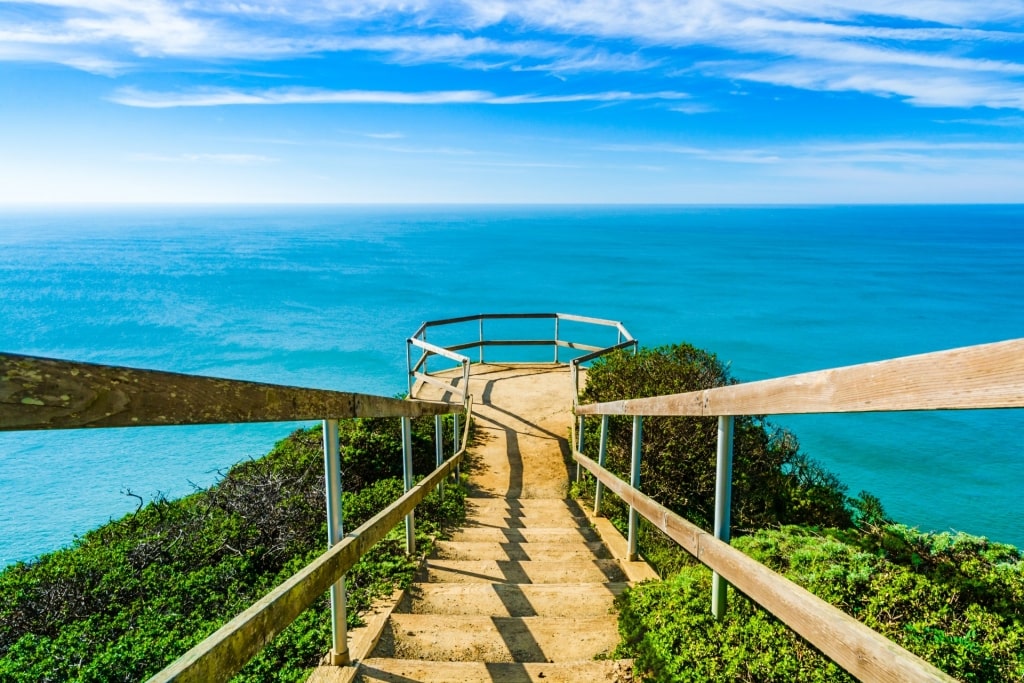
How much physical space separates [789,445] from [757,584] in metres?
7.39

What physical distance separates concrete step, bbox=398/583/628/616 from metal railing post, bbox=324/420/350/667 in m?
0.77

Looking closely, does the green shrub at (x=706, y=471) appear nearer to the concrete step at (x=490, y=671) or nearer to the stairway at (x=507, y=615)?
the stairway at (x=507, y=615)

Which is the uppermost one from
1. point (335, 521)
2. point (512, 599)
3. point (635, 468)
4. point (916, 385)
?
point (916, 385)

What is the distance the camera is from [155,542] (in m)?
5.15

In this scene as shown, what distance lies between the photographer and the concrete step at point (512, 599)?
363 centimetres

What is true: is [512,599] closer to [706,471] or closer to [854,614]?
[854,614]

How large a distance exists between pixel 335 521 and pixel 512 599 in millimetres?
1545

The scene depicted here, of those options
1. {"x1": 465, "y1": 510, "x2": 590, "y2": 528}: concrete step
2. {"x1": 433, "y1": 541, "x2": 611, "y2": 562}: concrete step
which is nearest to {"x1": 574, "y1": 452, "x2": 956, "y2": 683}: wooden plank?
{"x1": 433, "y1": 541, "x2": 611, "y2": 562}: concrete step


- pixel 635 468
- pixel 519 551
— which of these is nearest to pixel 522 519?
pixel 519 551

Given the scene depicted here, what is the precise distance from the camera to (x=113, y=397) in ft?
3.82

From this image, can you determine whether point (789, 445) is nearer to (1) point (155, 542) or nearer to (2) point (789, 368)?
(1) point (155, 542)

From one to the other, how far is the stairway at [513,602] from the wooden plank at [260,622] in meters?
0.59

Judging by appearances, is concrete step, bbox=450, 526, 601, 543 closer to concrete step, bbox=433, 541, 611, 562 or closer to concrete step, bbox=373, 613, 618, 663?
concrete step, bbox=433, 541, 611, 562

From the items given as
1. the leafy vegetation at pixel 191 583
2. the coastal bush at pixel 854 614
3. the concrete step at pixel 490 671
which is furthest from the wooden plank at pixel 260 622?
the coastal bush at pixel 854 614
